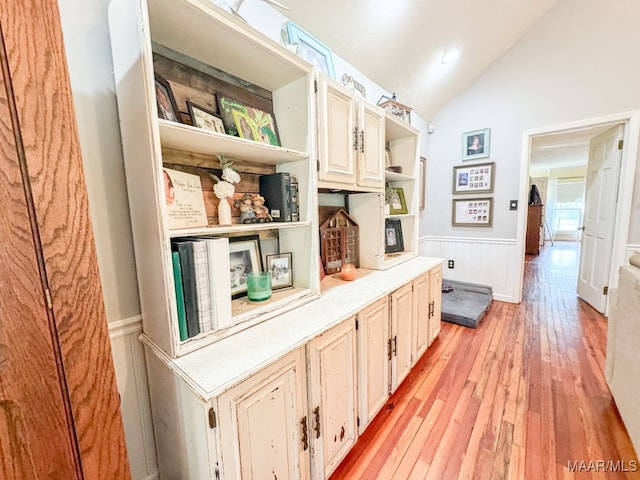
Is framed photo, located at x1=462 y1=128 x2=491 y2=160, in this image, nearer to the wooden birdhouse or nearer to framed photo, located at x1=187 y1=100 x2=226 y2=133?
the wooden birdhouse

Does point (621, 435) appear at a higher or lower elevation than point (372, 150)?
lower

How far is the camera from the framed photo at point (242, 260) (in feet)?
4.00

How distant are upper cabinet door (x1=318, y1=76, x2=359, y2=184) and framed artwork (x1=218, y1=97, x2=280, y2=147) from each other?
9.7 inches

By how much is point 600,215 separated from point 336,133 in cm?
345

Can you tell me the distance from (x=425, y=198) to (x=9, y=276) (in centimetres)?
380

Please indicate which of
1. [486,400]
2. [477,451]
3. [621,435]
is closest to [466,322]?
[486,400]

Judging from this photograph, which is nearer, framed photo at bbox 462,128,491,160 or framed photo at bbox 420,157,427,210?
framed photo at bbox 462,128,491,160

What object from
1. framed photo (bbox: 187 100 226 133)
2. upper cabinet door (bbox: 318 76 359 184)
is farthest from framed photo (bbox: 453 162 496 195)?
framed photo (bbox: 187 100 226 133)

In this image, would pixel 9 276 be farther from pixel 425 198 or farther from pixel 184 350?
pixel 425 198

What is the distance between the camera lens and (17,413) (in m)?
0.49

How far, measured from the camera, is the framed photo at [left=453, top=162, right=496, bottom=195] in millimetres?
3170

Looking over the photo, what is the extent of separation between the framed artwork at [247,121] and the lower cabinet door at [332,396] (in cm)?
93

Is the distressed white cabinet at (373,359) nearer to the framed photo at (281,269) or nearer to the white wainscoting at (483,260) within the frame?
the framed photo at (281,269)

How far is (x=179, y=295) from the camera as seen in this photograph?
86 centimetres
